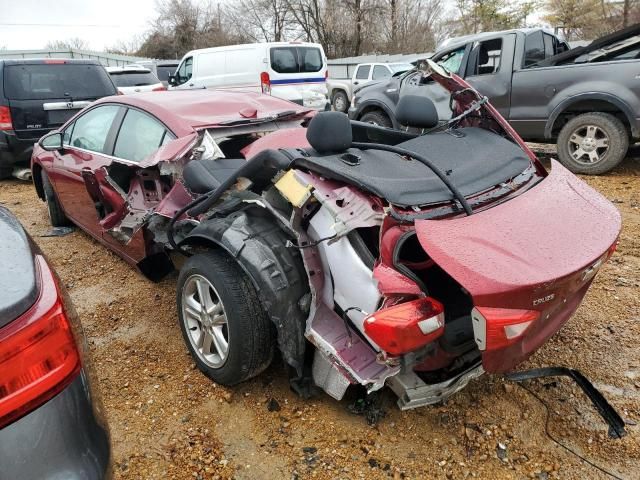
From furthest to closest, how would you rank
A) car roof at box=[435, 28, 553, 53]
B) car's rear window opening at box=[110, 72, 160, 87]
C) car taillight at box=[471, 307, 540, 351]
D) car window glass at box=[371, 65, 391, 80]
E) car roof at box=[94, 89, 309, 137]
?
car window glass at box=[371, 65, 391, 80] → car's rear window opening at box=[110, 72, 160, 87] → car roof at box=[435, 28, 553, 53] → car roof at box=[94, 89, 309, 137] → car taillight at box=[471, 307, 540, 351]

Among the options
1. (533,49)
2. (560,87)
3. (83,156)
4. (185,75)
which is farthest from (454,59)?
(185,75)

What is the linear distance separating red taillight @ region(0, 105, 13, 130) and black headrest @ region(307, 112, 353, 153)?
626cm

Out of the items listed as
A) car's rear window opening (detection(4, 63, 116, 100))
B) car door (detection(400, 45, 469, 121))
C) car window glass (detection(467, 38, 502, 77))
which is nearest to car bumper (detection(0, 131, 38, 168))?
car's rear window opening (detection(4, 63, 116, 100))

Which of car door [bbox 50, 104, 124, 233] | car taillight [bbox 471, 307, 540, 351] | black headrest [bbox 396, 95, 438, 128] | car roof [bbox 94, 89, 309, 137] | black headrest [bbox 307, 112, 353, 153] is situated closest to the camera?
car taillight [bbox 471, 307, 540, 351]

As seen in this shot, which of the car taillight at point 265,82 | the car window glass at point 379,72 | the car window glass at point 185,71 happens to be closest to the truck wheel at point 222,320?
→ the car taillight at point 265,82

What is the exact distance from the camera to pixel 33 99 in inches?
271

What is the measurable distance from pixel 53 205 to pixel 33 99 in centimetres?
281

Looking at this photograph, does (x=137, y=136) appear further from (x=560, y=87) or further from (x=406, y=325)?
(x=560, y=87)

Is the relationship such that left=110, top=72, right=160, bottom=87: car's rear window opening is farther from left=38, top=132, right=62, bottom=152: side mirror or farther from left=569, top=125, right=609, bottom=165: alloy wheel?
left=569, top=125, right=609, bottom=165: alloy wheel

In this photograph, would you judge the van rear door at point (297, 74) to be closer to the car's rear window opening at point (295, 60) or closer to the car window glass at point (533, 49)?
the car's rear window opening at point (295, 60)

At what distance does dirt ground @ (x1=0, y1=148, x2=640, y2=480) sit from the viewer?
2.08m

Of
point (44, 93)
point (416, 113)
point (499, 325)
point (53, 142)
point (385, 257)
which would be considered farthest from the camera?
point (44, 93)

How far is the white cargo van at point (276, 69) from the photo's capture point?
39.0 ft

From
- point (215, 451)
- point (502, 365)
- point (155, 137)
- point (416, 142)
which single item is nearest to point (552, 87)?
point (416, 142)
